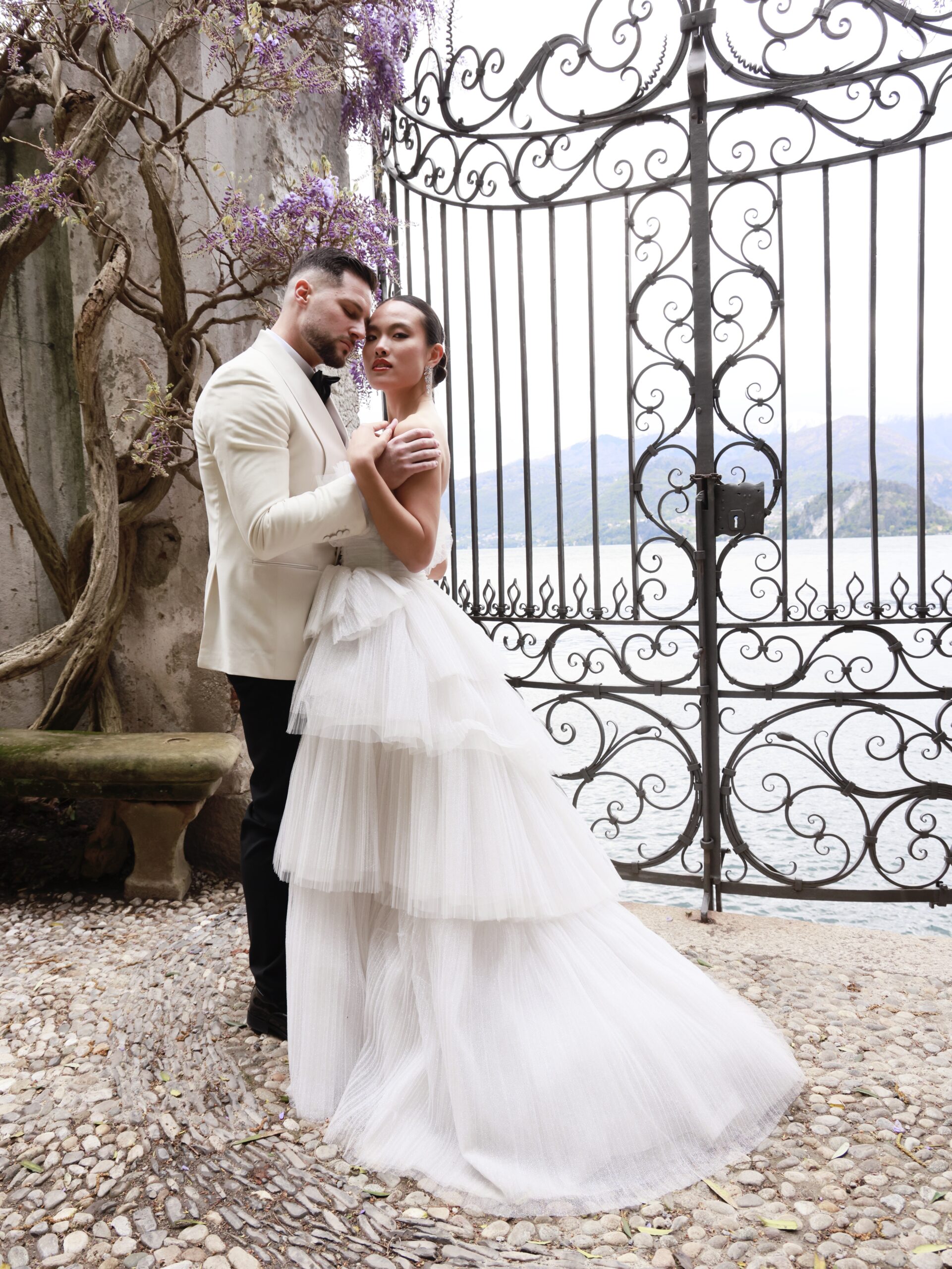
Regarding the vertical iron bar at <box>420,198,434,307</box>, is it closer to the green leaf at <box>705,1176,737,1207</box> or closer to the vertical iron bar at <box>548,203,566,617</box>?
the vertical iron bar at <box>548,203,566,617</box>

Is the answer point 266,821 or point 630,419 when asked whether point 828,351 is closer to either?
point 630,419

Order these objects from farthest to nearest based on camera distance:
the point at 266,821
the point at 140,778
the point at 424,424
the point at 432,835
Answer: the point at 140,778, the point at 266,821, the point at 424,424, the point at 432,835

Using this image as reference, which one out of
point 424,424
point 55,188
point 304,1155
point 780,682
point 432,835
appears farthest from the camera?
point 780,682

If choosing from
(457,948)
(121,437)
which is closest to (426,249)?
(121,437)

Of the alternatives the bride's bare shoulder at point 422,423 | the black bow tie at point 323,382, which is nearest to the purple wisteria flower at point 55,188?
the black bow tie at point 323,382

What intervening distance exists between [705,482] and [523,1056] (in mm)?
2380

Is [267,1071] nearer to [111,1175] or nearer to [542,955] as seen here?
[111,1175]

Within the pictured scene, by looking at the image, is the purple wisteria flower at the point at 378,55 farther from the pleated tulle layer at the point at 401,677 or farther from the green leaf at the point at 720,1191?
the green leaf at the point at 720,1191

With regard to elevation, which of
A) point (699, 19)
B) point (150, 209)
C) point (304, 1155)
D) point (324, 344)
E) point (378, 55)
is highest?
point (378, 55)

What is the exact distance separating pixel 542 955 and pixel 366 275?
1838 millimetres

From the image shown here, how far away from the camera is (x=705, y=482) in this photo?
346cm

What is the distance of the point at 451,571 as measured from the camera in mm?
3938

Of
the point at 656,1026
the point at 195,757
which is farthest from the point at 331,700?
the point at 195,757

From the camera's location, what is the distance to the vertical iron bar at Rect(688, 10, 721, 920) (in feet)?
11.0
